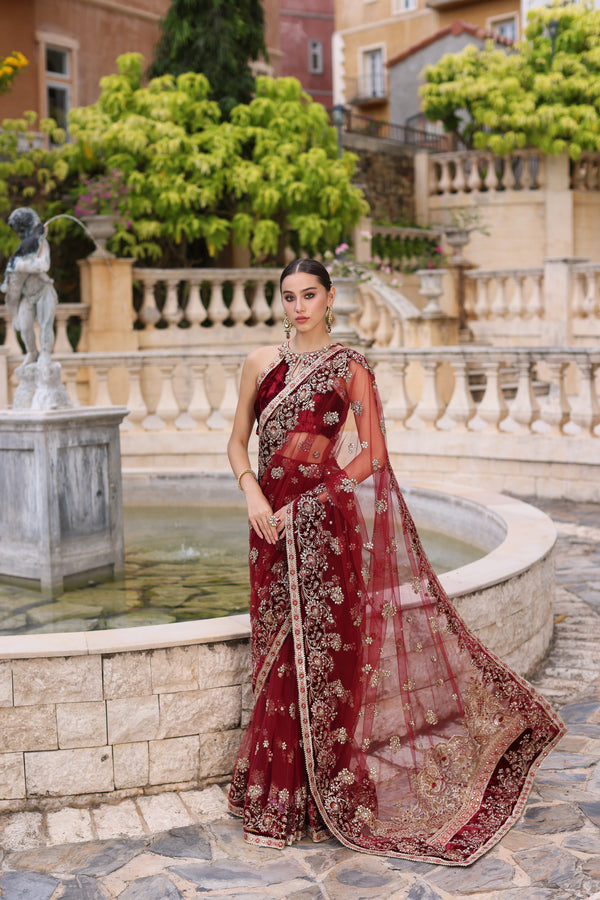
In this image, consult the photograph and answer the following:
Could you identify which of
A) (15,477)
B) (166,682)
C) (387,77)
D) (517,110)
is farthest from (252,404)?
(387,77)

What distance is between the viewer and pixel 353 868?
10.6 ft

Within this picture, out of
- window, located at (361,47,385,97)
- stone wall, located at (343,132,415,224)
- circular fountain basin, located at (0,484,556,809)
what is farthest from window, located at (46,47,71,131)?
circular fountain basin, located at (0,484,556,809)

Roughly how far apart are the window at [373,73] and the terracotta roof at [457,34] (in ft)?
8.67

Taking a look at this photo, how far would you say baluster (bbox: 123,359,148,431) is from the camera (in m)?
9.48

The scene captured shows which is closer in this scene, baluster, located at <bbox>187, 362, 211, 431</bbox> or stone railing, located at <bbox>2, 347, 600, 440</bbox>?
stone railing, located at <bbox>2, 347, 600, 440</bbox>

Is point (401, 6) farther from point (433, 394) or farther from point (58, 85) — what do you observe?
point (433, 394)

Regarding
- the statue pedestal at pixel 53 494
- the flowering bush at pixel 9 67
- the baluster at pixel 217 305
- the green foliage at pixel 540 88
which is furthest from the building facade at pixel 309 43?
the statue pedestal at pixel 53 494

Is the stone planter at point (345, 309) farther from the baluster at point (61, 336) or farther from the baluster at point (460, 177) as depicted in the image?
the baluster at point (460, 177)

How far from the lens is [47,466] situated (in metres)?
5.46

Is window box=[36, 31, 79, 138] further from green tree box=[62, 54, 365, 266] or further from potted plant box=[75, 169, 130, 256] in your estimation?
potted plant box=[75, 169, 130, 256]

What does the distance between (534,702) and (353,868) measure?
3.36 feet

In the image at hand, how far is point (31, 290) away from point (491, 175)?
16.6 metres

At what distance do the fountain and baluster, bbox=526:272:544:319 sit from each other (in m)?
11.0

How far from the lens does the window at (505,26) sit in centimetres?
3025
